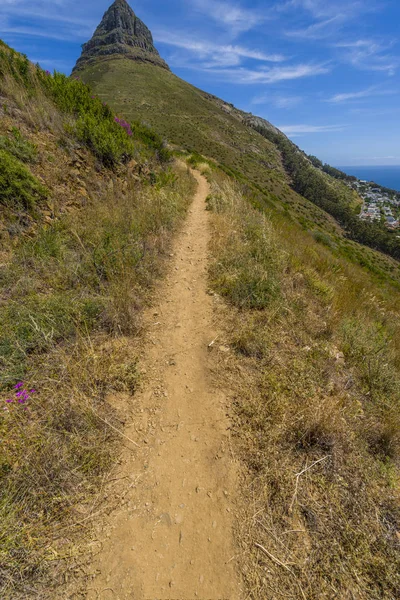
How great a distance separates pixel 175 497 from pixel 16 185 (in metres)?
5.47

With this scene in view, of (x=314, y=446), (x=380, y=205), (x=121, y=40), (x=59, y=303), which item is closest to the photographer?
(x=314, y=446)

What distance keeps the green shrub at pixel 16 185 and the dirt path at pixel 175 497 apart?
12.2 feet

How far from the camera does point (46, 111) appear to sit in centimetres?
660

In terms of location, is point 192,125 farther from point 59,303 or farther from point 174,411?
point 174,411

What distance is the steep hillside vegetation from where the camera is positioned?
6.16ft

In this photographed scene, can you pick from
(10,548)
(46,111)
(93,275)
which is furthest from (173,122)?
(10,548)

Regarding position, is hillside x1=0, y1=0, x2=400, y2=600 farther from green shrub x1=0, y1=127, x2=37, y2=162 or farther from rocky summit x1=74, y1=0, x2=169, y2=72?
rocky summit x1=74, y1=0, x2=169, y2=72

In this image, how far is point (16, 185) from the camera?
4.50 metres

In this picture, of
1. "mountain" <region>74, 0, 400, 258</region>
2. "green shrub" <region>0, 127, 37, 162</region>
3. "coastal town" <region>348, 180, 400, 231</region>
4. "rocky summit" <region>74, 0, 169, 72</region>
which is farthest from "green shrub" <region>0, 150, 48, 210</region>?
"rocky summit" <region>74, 0, 169, 72</region>

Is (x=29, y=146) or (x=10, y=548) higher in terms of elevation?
(x=29, y=146)

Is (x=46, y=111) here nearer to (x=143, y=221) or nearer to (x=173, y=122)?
(x=143, y=221)

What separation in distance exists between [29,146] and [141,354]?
5283 mm

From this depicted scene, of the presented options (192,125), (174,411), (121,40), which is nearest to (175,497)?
(174,411)

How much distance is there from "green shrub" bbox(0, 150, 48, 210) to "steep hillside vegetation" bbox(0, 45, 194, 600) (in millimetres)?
21
